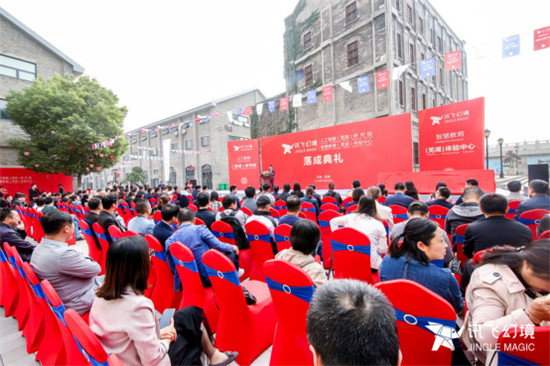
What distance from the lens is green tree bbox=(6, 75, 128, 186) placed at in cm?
1136

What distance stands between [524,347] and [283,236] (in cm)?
203

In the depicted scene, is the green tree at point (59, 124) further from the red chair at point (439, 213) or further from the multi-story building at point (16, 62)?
the red chair at point (439, 213)

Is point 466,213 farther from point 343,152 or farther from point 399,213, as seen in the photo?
point 343,152

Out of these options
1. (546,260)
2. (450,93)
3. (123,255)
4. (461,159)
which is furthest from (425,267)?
(450,93)

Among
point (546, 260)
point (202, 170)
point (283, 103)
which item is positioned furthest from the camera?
Answer: point (202, 170)

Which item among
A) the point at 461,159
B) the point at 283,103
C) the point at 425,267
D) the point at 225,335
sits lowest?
the point at 225,335

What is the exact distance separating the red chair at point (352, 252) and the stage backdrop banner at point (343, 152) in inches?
326

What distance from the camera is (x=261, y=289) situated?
233 centimetres

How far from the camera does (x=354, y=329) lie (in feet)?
1.95

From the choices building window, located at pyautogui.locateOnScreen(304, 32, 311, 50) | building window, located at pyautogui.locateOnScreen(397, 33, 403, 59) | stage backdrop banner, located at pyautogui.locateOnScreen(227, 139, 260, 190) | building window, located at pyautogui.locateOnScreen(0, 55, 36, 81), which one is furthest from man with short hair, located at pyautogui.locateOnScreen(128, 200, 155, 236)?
building window, located at pyautogui.locateOnScreen(304, 32, 311, 50)

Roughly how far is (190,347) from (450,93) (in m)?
24.4

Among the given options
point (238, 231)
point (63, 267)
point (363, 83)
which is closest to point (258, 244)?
point (238, 231)

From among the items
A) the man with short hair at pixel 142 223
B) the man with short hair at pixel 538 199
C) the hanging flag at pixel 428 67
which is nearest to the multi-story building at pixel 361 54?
the hanging flag at pixel 428 67

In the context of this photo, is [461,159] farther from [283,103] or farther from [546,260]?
[546,260]
